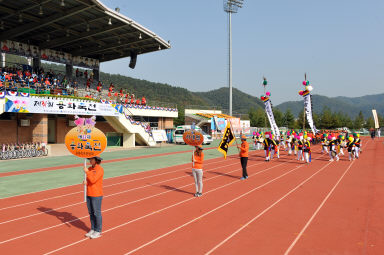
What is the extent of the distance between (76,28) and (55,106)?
357 inches

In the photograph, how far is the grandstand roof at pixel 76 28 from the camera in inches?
872

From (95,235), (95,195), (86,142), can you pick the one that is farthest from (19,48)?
(95,235)

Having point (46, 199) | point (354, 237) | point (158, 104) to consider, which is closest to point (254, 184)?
point (354, 237)

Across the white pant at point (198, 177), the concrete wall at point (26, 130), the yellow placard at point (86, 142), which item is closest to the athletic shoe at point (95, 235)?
the yellow placard at point (86, 142)

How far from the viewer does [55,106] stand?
73.4 ft

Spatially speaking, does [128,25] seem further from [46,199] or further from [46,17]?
[46,199]

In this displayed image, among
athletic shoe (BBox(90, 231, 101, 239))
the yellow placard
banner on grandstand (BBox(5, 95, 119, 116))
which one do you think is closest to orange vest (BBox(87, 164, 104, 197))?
the yellow placard

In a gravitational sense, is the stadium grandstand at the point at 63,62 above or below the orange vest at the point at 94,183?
above

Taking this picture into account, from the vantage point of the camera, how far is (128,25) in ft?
85.9

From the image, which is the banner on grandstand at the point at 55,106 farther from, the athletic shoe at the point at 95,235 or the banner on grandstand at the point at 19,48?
the athletic shoe at the point at 95,235

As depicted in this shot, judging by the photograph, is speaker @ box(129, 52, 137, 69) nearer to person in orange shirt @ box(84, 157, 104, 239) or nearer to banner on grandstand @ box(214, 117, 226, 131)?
banner on grandstand @ box(214, 117, 226, 131)

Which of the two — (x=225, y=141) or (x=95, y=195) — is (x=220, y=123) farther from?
(x=95, y=195)

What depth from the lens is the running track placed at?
18.4 feet

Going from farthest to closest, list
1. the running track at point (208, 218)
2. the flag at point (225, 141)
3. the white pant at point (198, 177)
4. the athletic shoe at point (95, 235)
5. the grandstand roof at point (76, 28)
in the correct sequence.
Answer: the grandstand roof at point (76, 28) → the flag at point (225, 141) → the white pant at point (198, 177) → the athletic shoe at point (95, 235) → the running track at point (208, 218)
